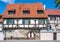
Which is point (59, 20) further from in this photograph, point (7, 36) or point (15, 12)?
point (7, 36)

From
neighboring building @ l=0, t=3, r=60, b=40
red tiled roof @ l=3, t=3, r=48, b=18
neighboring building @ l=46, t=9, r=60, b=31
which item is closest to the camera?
neighboring building @ l=0, t=3, r=60, b=40

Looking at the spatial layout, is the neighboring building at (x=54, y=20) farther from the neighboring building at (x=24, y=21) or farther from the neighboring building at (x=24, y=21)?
the neighboring building at (x=24, y=21)

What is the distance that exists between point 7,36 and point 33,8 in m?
8.78

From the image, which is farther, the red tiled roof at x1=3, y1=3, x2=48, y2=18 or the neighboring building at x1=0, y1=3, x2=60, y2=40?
the red tiled roof at x1=3, y1=3, x2=48, y2=18

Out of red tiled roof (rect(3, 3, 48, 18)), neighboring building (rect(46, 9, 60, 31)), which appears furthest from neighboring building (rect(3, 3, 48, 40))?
neighboring building (rect(46, 9, 60, 31))

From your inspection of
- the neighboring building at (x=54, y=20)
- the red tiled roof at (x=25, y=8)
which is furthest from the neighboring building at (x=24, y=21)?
the neighboring building at (x=54, y=20)

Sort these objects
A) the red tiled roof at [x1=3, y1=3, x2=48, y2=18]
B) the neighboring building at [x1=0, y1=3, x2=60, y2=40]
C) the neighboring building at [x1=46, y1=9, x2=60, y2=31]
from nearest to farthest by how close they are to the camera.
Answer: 1. the neighboring building at [x1=0, y1=3, x2=60, y2=40]
2. the red tiled roof at [x1=3, y1=3, x2=48, y2=18]
3. the neighboring building at [x1=46, y1=9, x2=60, y2=31]

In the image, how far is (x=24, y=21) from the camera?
44.7 metres

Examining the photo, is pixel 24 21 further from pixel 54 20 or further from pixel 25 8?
pixel 54 20

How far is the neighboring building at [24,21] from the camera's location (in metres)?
42.8

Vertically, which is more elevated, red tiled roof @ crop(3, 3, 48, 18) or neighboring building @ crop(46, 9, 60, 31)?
red tiled roof @ crop(3, 3, 48, 18)

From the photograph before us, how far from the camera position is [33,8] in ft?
155

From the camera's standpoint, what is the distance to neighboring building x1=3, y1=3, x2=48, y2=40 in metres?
42.8

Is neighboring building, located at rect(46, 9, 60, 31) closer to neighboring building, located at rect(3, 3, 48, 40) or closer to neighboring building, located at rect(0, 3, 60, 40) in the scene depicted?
neighboring building, located at rect(0, 3, 60, 40)
